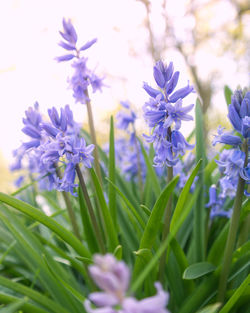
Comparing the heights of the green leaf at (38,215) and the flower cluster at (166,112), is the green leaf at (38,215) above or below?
below

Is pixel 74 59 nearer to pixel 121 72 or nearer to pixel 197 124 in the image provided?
pixel 197 124

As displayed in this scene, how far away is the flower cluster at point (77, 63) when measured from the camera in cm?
158

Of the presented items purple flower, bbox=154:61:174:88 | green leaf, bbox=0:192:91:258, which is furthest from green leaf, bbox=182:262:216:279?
purple flower, bbox=154:61:174:88

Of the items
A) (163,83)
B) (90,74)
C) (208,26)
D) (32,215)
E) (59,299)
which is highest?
(208,26)

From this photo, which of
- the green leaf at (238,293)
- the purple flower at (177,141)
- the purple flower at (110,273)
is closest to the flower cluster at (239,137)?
the purple flower at (177,141)

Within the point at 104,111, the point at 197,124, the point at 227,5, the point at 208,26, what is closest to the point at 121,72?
the point at 104,111

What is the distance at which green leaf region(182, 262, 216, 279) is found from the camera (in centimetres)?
116

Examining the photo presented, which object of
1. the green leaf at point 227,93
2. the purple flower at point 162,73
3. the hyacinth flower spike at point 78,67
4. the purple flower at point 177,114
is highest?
the hyacinth flower spike at point 78,67

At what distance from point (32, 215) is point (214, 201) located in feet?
3.18

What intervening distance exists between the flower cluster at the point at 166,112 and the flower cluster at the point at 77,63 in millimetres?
573

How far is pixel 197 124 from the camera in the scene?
5.82ft

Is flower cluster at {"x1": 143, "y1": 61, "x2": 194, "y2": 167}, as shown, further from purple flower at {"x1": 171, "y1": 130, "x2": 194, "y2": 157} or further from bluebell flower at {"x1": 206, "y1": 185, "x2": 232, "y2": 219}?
bluebell flower at {"x1": 206, "y1": 185, "x2": 232, "y2": 219}

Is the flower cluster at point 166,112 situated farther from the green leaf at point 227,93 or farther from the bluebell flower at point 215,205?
the green leaf at point 227,93

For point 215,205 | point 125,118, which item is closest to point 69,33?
point 125,118
